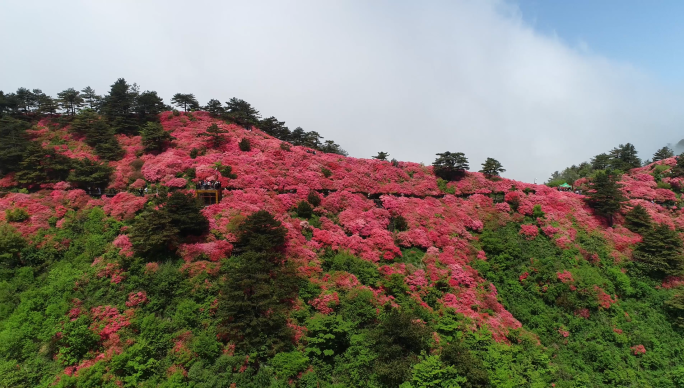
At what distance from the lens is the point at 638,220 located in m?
27.2

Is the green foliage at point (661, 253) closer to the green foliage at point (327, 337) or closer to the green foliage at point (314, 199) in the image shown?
the green foliage at point (327, 337)

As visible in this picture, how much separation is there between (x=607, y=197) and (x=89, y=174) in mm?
46989

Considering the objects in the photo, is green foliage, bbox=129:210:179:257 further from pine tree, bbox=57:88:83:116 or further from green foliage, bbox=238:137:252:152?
pine tree, bbox=57:88:83:116

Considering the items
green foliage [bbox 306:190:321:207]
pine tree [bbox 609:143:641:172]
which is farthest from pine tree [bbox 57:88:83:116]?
pine tree [bbox 609:143:641:172]

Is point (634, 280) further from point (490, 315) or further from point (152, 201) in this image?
point (152, 201)

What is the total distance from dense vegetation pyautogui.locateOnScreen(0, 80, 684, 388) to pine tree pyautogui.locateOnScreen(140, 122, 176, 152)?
21 cm

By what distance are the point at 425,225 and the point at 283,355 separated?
1661 cm

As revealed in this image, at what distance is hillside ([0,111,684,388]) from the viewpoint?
1409cm

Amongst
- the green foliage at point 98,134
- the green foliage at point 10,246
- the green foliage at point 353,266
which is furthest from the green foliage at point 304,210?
the green foliage at point 98,134

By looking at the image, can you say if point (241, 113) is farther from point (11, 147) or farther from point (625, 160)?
point (625, 160)

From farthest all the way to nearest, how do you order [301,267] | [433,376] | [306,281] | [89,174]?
[89,174] → [301,267] → [306,281] → [433,376]

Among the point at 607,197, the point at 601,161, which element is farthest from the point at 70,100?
the point at 601,161

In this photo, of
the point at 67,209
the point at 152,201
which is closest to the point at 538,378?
the point at 152,201

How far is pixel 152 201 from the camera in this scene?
71.5 ft
